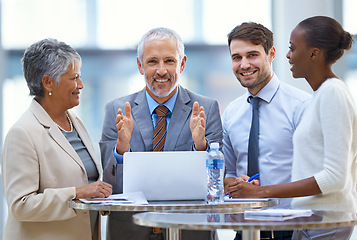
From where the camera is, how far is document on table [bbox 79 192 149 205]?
2254mm

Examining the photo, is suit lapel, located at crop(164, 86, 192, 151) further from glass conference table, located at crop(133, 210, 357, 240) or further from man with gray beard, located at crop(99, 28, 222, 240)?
glass conference table, located at crop(133, 210, 357, 240)

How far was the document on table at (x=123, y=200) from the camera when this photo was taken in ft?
7.39

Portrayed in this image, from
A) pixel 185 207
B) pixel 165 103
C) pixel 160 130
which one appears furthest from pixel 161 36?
pixel 185 207

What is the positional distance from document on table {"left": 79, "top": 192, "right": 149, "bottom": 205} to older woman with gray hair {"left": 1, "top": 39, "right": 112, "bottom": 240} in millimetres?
85

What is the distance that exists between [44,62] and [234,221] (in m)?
1.45

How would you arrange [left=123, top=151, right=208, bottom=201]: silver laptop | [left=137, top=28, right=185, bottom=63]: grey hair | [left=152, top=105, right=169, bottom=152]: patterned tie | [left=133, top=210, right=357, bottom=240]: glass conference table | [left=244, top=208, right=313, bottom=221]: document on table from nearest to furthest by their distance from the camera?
[left=133, top=210, right=357, bottom=240]: glass conference table → [left=244, top=208, right=313, bottom=221]: document on table → [left=123, top=151, right=208, bottom=201]: silver laptop → [left=152, top=105, right=169, bottom=152]: patterned tie → [left=137, top=28, right=185, bottom=63]: grey hair

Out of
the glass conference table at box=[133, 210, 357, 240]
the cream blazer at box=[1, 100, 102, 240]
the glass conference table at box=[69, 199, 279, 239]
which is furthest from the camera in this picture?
the cream blazer at box=[1, 100, 102, 240]

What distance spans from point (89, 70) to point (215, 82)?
1.29 m

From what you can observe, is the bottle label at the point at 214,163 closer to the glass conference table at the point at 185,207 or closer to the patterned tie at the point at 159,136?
the glass conference table at the point at 185,207

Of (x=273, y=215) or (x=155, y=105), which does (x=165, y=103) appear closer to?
(x=155, y=105)

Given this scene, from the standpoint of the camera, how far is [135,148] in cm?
282

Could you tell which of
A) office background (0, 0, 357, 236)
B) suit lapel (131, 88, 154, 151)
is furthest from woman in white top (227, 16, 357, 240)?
office background (0, 0, 357, 236)

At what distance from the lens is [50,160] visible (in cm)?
262

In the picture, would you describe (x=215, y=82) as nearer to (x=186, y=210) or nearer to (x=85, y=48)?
(x=85, y=48)
